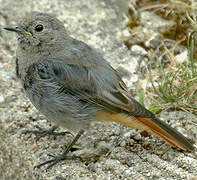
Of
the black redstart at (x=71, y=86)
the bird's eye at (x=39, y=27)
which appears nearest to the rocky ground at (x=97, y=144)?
the black redstart at (x=71, y=86)

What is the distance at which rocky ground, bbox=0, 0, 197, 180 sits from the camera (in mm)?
4020

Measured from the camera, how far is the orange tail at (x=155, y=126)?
13.6 ft

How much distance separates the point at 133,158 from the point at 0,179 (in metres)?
1.47

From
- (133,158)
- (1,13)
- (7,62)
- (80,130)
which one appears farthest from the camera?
(1,13)

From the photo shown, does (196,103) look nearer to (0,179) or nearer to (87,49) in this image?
(87,49)

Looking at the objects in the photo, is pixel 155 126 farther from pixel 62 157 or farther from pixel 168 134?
pixel 62 157

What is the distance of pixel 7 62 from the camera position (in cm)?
520

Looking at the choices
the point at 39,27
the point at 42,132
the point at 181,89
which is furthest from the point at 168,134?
the point at 39,27

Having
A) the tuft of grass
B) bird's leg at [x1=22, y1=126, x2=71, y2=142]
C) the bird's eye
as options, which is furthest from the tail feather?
the bird's eye

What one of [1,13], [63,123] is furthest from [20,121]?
[1,13]

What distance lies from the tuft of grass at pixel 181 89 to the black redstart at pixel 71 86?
471mm

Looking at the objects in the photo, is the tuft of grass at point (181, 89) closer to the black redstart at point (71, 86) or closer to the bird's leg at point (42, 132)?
the black redstart at point (71, 86)

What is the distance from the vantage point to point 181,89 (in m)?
4.61

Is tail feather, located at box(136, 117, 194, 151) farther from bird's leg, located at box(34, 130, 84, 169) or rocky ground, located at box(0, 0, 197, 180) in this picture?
bird's leg, located at box(34, 130, 84, 169)
